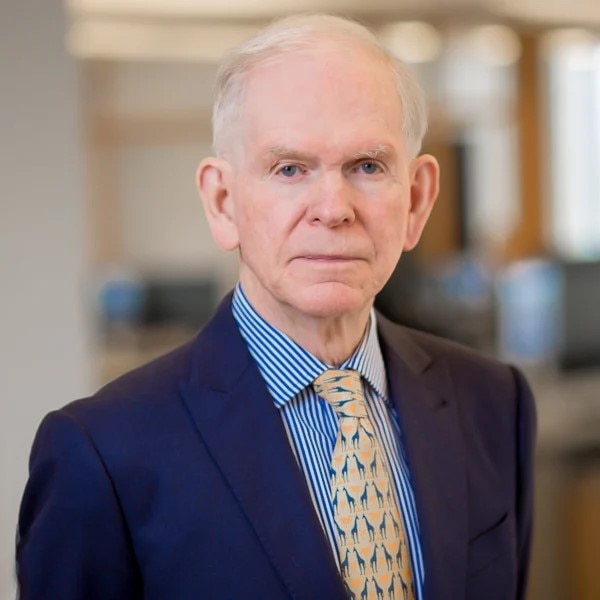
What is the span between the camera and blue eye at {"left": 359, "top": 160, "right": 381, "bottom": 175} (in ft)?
3.47

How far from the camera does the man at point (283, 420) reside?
104 cm

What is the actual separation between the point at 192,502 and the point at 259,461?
0.26ft

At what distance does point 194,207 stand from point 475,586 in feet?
27.1

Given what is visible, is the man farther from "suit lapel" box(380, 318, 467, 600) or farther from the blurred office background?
the blurred office background

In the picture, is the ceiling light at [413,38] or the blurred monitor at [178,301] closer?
the blurred monitor at [178,301]

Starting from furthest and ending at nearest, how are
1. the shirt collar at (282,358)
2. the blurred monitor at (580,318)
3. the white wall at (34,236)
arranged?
the blurred monitor at (580,318)
the white wall at (34,236)
the shirt collar at (282,358)

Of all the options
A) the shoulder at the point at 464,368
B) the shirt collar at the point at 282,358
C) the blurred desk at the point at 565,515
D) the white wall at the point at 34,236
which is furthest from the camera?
the blurred desk at the point at 565,515

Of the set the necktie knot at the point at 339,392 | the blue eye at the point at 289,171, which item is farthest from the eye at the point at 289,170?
the necktie knot at the point at 339,392

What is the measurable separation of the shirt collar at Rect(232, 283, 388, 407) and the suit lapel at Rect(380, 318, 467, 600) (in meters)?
0.06

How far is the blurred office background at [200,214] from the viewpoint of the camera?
2.22m

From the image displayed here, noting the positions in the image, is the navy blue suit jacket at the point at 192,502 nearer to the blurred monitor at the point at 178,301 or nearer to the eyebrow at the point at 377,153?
the eyebrow at the point at 377,153

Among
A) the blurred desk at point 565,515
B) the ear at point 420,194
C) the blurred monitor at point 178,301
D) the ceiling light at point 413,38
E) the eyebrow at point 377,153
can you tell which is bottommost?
the blurred desk at point 565,515

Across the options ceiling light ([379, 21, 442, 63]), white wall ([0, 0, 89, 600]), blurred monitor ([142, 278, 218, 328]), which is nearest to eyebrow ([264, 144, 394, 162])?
white wall ([0, 0, 89, 600])

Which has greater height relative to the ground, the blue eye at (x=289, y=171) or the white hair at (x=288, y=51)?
the white hair at (x=288, y=51)
